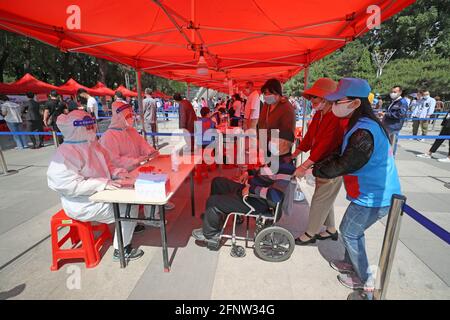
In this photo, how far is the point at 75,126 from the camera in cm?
228

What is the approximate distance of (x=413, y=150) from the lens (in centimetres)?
812

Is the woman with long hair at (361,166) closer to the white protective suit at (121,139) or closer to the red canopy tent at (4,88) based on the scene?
the white protective suit at (121,139)

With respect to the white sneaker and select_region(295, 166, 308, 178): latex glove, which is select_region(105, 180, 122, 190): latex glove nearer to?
select_region(295, 166, 308, 178): latex glove

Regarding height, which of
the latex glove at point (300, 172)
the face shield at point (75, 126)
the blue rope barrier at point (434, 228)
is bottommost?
the blue rope barrier at point (434, 228)

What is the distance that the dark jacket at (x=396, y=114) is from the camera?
5535 mm

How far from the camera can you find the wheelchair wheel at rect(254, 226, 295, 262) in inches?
101

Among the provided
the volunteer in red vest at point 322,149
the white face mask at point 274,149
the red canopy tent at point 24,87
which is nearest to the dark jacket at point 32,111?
the red canopy tent at point 24,87

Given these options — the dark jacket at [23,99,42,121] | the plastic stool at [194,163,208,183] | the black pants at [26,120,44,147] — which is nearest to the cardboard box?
the plastic stool at [194,163,208,183]

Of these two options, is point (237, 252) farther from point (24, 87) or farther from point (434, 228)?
→ point (24, 87)

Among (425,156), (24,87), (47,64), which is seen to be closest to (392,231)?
(425,156)

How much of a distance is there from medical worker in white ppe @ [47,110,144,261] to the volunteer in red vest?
2000 mm
